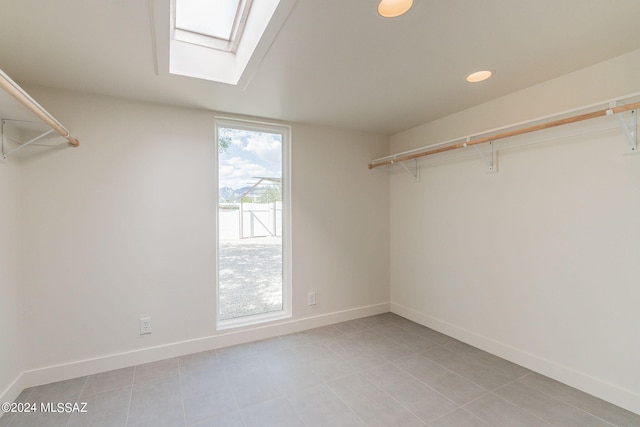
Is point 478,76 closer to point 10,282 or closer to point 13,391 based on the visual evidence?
point 10,282

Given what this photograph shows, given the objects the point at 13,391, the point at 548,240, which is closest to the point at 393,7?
the point at 548,240

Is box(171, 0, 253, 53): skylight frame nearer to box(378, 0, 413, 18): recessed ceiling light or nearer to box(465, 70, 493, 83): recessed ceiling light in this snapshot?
box(378, 0, 413, 18): recessed ceiling light

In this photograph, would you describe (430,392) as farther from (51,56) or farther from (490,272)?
(51,56)

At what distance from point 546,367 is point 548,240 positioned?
3.07ft

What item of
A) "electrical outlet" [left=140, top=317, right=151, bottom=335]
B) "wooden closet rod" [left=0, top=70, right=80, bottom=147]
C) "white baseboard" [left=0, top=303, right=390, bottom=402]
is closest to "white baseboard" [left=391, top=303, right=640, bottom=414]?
"white baseboard" [left=0, top=303, right=390, bottom=402]

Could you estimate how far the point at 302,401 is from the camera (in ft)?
5.97

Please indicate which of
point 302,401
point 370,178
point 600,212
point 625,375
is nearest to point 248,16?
point 370,178

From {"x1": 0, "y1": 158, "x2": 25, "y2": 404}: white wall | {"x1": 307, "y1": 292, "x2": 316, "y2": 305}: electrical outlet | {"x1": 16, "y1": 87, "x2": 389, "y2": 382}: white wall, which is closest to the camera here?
{"x1": 0, "y1": 158, "x2": 25, "y2": 404}: white wall

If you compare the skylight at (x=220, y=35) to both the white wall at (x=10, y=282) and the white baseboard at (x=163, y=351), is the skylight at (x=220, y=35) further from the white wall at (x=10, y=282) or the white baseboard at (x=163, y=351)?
the white baseboard at (x=163, y=351)

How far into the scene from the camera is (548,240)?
6.77 feet

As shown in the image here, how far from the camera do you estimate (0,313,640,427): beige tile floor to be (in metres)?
1.65

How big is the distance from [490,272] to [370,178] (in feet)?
5.27

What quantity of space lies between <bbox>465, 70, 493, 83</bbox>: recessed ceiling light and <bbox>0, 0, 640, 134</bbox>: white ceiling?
0.20 feet

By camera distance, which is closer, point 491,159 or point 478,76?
point 478,76
